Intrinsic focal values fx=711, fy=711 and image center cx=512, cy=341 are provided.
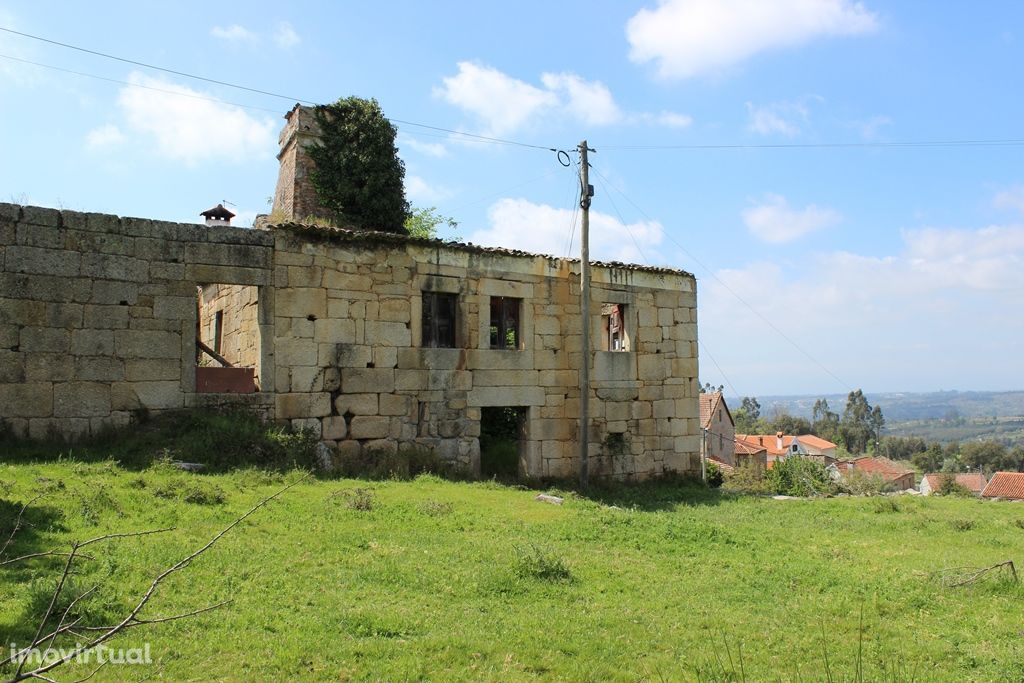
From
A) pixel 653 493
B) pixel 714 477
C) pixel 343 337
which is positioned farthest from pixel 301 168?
pixel 714 477

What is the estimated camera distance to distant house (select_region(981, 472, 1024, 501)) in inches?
1363

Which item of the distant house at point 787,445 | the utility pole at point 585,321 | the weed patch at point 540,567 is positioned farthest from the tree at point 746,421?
the weed patch at point 540,567

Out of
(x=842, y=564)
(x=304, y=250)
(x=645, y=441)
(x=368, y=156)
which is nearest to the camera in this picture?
(x=842, y=564)

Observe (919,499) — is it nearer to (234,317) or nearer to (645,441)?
(645,441)

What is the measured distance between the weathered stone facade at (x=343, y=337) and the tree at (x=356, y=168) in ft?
19.6

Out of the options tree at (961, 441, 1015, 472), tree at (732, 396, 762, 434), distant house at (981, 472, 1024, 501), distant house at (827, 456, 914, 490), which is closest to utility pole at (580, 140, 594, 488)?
distant house at (827, 456, 914, 490)

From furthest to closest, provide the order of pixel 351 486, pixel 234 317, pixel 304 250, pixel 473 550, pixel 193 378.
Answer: pixel 234 317 < pixel 304 250 < pixel 193 378 < pixel 351 486 < pixel 473 550

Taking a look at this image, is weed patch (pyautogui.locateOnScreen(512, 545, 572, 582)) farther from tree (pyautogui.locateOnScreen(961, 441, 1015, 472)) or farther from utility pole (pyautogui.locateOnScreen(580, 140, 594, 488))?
tree (pyautogui.locateOnScreen(961, 441, 1015, 472))

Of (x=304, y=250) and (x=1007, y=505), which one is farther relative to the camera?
(x=1007, y=505)

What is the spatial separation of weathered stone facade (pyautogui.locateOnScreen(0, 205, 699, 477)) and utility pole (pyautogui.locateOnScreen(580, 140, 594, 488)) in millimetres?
637

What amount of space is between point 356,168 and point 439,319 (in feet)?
29.7

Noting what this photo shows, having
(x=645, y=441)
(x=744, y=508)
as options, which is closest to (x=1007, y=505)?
(x=744, y=508)

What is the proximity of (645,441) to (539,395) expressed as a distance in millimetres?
3112

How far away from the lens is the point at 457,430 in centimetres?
1449
